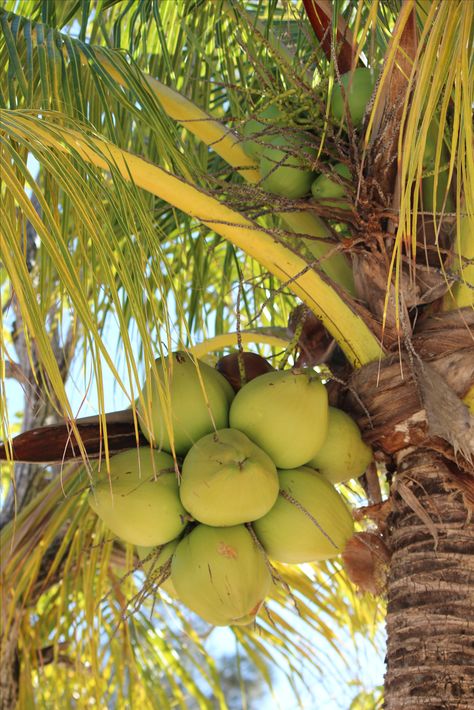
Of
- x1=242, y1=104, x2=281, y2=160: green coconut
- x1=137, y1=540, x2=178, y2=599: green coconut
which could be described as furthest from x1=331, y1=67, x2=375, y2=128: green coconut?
x1=137, y1=540, x2=178, y2=599: green coconut

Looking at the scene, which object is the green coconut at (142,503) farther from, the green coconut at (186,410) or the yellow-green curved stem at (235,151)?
the yellow-green curved stem at (235,151)

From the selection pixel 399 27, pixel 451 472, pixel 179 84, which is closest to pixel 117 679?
pixel 451 472

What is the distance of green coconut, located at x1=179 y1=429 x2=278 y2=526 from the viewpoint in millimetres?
1560

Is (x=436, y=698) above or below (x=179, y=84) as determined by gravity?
below

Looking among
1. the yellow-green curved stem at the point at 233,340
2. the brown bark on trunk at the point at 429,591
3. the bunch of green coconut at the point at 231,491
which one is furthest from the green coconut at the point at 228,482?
the yellow-green curved stem at the point at 233,340

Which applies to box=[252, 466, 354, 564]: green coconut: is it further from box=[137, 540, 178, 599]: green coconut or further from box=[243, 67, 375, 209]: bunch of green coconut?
box=[243, 67, 375, 209]: bunch of green coconut

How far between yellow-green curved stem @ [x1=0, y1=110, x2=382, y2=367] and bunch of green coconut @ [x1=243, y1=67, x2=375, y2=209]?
0.18m

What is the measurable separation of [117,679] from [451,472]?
1630 mm

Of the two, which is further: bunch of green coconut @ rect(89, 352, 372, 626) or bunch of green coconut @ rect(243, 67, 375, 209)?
bunch of green coconut @ rect(243, 67, 375, 209)

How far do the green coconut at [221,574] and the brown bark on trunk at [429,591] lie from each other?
0.92 ft

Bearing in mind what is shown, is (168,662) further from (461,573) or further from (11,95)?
(11,95)

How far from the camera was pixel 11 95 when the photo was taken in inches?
66.6

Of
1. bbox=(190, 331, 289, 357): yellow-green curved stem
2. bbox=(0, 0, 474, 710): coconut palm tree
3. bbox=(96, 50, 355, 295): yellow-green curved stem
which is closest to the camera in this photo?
bbox=(0, 0, 474, 710): coconut palm tree

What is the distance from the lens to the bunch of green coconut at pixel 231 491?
1583 millimetres
